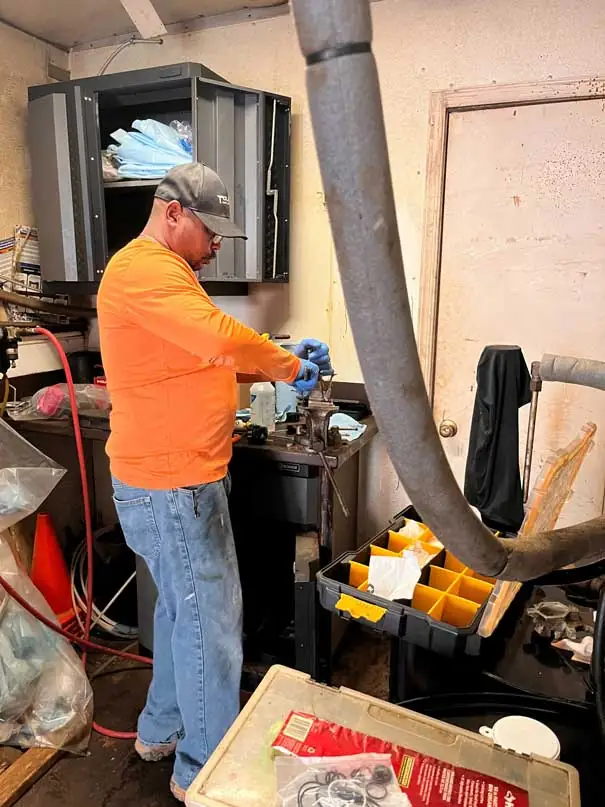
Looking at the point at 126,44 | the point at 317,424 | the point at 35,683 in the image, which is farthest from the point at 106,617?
the point at 126,44

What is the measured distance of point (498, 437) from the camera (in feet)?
4.30

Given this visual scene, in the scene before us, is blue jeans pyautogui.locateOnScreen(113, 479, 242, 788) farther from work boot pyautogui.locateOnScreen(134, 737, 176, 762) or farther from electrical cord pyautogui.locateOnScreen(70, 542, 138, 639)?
electrical cord pyautogui.locateOnScreen(70, 542, 138, 639)

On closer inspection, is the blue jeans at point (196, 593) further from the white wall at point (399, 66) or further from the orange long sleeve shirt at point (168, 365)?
the white wall at point (399, 66)

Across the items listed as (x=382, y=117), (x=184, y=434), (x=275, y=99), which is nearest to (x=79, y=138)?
(x=275, y=99)

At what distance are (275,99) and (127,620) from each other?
2044mm

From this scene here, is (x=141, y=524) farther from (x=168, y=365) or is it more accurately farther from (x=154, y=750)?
(x=154, y=750)

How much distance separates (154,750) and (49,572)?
2.66 feet

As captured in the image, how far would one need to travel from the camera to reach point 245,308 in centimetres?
241

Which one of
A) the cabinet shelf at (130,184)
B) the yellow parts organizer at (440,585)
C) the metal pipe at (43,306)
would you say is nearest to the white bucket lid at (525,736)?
the yellow parts organizer at (440,585)

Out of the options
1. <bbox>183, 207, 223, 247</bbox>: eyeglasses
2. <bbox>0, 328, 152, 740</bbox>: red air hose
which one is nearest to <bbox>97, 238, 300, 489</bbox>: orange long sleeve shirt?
<bbox>183, 207, 223, 247</bbox>: eyeglasses

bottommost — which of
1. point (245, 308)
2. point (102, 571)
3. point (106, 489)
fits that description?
point (102, 571)

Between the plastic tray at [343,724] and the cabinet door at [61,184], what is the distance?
1.87 meters

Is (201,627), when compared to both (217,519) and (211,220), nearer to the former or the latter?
(217,519)

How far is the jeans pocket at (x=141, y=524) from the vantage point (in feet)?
4.84
